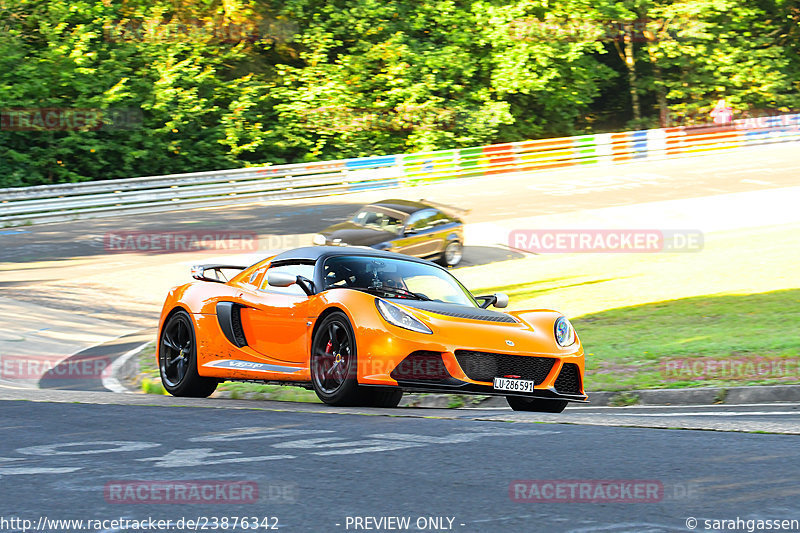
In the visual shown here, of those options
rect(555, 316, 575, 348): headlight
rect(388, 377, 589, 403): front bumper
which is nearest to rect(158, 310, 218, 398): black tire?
rect(388, 377, 589, 403): front bumper

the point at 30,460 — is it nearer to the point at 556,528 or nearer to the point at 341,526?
the point at 341,526

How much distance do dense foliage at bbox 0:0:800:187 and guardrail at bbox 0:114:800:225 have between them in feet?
10.1

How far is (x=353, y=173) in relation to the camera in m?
36.2

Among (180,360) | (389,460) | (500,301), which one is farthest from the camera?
(180,360)

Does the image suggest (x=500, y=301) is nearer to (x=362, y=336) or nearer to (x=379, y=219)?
(x=362, y=336)

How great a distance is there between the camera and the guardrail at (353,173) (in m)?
30.3

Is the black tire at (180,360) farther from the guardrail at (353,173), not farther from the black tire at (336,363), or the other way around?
the guardrail at (353,173)

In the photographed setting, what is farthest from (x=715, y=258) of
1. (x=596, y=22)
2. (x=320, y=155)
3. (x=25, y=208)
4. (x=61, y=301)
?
(x=596, y=22)

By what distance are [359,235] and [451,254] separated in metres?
2.89

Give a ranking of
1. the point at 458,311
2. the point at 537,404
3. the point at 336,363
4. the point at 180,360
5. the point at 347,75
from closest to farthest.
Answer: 1. the point at 336,363
2. the point at 458,311
3. the point at 537,404
4. the point at 180,360
5. the point at 347,75

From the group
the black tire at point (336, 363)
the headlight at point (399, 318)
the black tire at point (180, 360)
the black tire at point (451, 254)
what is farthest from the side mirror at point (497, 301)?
the black tire at point (451, 254)

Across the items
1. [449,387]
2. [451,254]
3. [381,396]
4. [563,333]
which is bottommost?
[451,254]

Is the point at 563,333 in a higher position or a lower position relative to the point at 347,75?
lower

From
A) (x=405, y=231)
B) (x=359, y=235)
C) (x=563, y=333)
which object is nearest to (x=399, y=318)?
(x=563, y=333)
